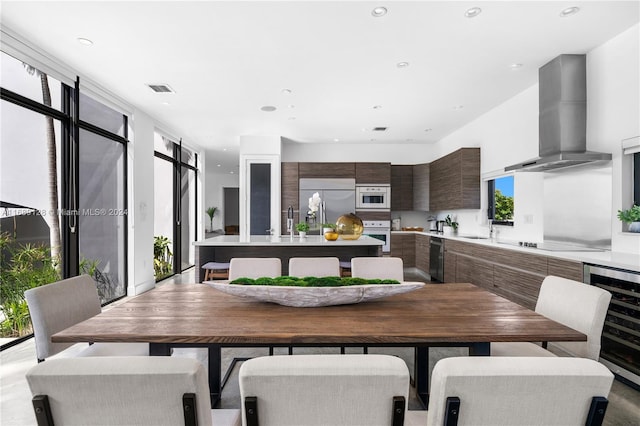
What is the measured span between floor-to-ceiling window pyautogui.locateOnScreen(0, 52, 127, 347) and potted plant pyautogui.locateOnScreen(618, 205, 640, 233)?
17.2 feet

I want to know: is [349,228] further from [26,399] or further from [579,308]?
[26,399]

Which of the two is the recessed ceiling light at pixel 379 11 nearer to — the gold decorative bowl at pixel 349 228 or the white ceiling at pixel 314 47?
the white ceiling at pixel 314 47

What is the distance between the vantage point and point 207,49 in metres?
3.14

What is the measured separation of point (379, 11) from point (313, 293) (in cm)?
222

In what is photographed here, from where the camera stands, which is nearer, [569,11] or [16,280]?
[569,11]

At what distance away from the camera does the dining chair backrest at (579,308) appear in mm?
1514

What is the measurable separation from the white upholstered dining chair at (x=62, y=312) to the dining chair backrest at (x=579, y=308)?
87.6 inches

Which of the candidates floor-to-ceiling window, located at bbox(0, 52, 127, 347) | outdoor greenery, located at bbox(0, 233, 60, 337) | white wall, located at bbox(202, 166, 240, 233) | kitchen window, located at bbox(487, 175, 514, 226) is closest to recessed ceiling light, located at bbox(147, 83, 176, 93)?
floor-to-ceiling window, located at bbox(0, 52, 127, 347)

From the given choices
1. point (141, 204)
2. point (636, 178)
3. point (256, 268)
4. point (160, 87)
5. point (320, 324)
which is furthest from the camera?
point (141, 204)

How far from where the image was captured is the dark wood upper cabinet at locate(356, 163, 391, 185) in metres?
6.79

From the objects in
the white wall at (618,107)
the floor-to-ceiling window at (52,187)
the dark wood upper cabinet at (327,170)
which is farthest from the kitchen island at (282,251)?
the dark wood upper cabinet at (327,170)

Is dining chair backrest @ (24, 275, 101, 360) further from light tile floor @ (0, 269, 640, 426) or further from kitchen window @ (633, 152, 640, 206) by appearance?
kitchen window @ (633, 152, 640, 206)

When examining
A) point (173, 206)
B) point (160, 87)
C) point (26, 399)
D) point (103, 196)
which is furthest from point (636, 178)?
point (173, 206)

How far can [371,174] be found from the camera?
22.3 feet
